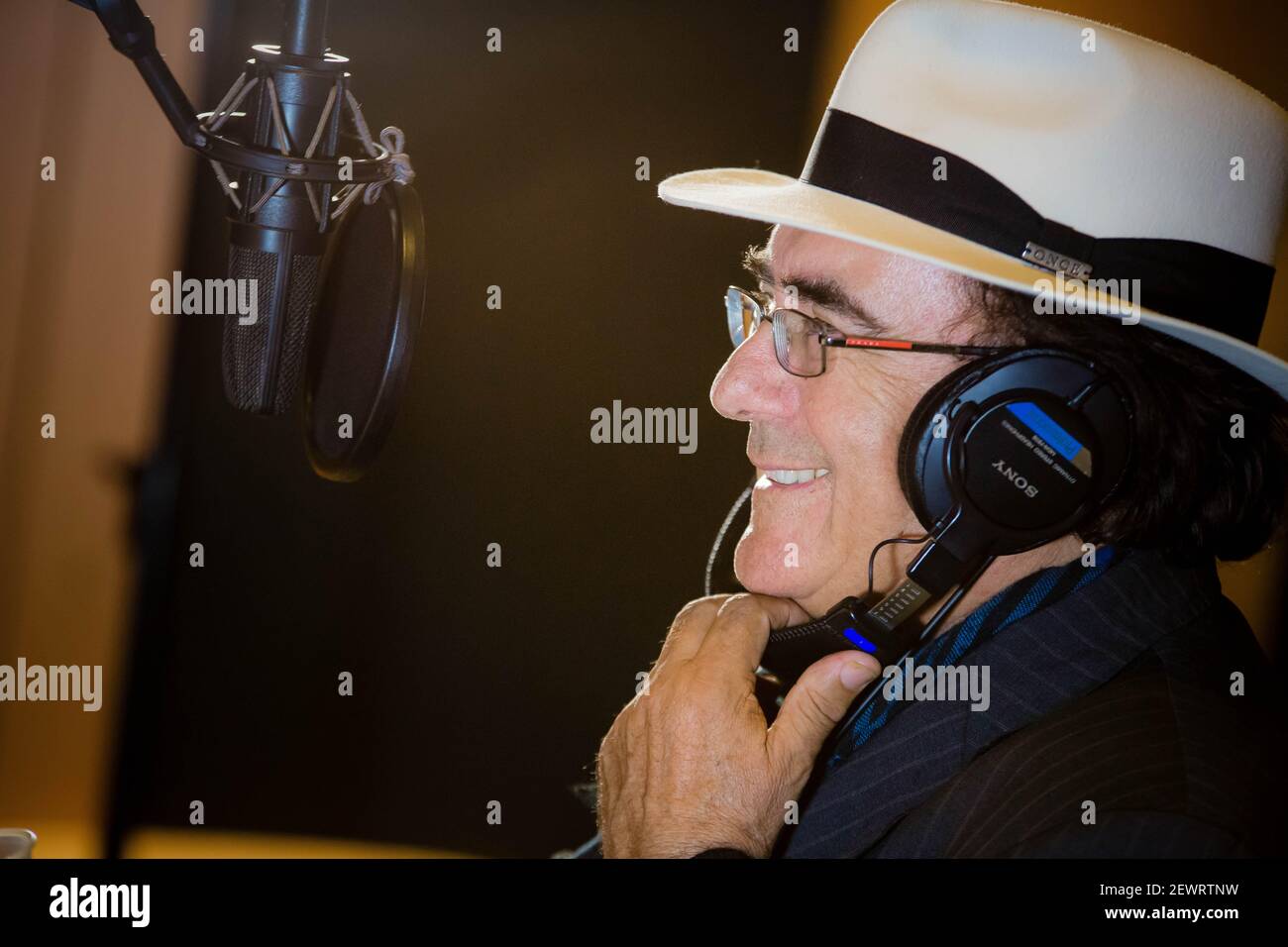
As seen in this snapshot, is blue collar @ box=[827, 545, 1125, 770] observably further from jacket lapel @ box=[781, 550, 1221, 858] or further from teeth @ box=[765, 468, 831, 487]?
teeth @ box=[765, 468, 831, 487]

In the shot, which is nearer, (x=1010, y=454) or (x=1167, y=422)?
(x=1010, y=454)

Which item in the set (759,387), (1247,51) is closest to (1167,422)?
(759,387)

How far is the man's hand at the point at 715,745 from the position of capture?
1119 millimetres

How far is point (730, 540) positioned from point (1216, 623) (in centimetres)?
149

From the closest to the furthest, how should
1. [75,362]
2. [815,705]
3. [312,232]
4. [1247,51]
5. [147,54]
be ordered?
[147,54] → [312,232] → [815,705] → [1247,51] → [75,362]

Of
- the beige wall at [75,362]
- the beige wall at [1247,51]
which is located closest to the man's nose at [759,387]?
the beige wall at [1247,51]

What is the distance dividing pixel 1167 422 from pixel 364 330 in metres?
0.78

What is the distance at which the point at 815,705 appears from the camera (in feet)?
3.70

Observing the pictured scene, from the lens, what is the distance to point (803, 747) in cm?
114

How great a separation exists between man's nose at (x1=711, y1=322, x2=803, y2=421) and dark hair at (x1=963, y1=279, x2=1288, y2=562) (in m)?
0.20

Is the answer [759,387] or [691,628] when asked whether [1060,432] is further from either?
[691,628]

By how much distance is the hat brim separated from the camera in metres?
1.04

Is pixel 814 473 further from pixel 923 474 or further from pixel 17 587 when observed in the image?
pixel 17 587

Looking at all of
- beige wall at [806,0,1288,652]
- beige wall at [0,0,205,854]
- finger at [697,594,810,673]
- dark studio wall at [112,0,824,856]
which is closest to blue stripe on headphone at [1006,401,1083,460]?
finger at [697,594,810,673]
